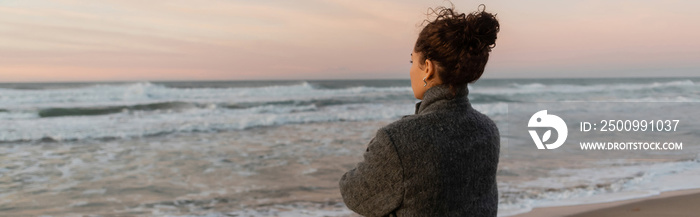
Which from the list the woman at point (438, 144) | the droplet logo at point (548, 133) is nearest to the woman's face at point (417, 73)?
the woman at point (438, 144)

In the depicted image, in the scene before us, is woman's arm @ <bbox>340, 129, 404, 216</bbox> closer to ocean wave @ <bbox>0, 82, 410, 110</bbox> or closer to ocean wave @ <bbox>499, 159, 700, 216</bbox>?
ocean wave @ <bbox>499, 159, 700, 216</bbox>

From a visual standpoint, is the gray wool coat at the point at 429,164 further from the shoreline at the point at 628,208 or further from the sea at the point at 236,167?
the shoreline at the point at 628,208

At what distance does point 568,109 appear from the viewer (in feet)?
53.8

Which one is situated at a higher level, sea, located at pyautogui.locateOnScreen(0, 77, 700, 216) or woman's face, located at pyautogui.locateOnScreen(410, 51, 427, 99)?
woman's face, located at pyautogui.locateOnScreen(410, 51, 427, 99)

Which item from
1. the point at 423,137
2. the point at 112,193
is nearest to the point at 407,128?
the point at 423,137

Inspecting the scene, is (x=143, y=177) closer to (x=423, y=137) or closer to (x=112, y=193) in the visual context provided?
(x=112, y=193)

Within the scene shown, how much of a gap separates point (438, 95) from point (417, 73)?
0.25ft

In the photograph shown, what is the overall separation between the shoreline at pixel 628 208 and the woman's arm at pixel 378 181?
374cm

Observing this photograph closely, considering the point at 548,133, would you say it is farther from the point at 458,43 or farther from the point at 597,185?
the point at 458,43

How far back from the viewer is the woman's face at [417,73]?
1153 millimetres

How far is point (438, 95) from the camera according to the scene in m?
1.12

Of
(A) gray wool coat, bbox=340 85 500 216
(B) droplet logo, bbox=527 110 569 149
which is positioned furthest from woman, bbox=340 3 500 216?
(B) droplet logo, bbox=527 110 569 149

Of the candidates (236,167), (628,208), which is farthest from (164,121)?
(628,208)

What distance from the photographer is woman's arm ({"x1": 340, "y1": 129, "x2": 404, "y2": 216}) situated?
1074mm
